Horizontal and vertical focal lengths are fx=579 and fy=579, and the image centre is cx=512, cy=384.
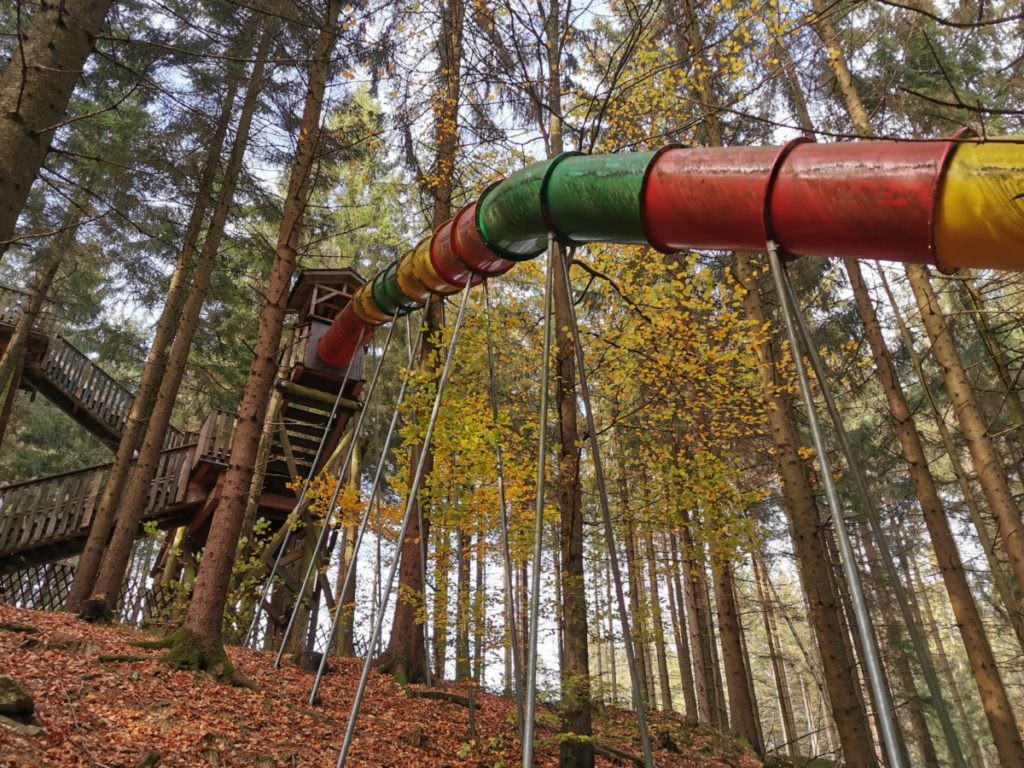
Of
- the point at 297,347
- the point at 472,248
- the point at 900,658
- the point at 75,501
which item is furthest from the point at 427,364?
the point at 900,658

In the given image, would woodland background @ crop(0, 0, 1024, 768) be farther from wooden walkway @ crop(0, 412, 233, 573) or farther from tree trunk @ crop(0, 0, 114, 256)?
wooden walkway @ crop(0, 412, 233, 573)

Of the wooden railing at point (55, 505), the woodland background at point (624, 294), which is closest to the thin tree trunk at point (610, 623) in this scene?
the woodland background at point (624, 294)

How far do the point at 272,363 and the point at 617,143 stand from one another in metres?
5.45

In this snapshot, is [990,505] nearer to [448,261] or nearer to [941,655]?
[448,261]

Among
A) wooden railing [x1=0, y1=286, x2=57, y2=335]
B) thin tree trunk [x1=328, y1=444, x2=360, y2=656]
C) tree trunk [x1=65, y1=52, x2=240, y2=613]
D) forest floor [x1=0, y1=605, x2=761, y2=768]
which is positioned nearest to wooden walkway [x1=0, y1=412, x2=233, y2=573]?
tree trunk [x1=65, y1=52, x2=240, y2=613]

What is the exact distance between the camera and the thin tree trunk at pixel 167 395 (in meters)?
8.19

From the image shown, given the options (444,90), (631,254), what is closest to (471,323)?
(631,254)

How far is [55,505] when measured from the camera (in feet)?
34.1

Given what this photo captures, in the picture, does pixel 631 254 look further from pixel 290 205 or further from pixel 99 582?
pixel 99 582

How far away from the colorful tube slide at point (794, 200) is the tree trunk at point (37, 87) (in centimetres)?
273

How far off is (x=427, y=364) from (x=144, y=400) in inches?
195

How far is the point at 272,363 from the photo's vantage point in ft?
22.4

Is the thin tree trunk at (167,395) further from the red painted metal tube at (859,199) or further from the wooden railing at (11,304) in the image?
the red painted metal tube at (859,199)

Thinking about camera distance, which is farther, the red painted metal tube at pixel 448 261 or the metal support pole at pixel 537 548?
the red painted metal tube at pixel 448 261
